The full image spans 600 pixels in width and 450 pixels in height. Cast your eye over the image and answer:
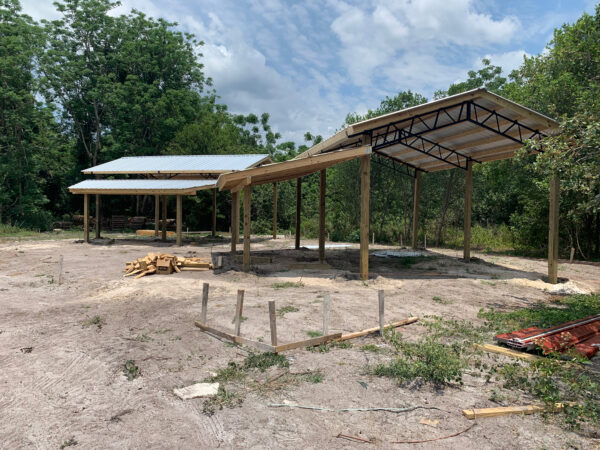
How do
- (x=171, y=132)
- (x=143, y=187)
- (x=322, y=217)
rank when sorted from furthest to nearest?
(x=171, y=132) → (x=143, y=187) → (x=322, y=217)

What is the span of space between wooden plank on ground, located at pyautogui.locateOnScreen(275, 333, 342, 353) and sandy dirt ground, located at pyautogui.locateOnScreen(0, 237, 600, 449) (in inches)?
4.9

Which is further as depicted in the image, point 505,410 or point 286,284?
point 286,284

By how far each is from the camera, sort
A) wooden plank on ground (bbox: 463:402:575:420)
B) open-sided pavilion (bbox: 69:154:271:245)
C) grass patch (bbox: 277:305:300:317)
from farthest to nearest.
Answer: open-sided pavilion (bbox: 69:154:271:245) < grass patch (bbox: 277:305:300:317) < wooden plank on ground (bbox: 463:402:575:420)

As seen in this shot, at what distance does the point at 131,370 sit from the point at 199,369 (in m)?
0.86

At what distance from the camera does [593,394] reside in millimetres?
4406

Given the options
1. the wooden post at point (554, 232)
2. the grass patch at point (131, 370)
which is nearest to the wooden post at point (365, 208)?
the wooden post at point (554, 232)

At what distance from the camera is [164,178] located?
24328mm

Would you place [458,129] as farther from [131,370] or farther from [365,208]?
[131,370]

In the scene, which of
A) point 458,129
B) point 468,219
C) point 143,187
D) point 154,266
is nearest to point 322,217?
point 458,129

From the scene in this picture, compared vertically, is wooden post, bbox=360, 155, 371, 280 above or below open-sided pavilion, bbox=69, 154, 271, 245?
below

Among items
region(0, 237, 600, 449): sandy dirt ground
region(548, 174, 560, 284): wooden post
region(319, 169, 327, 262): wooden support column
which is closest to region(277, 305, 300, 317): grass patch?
region(0, 237, 600, 449): sandy dirt ground

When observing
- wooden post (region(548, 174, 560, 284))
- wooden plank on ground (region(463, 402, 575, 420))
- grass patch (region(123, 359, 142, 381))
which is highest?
wooden post (region(548, 174, 560, 284))

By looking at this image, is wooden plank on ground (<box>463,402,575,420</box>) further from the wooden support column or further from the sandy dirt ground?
the wooden support column

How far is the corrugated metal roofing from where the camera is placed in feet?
74.9
